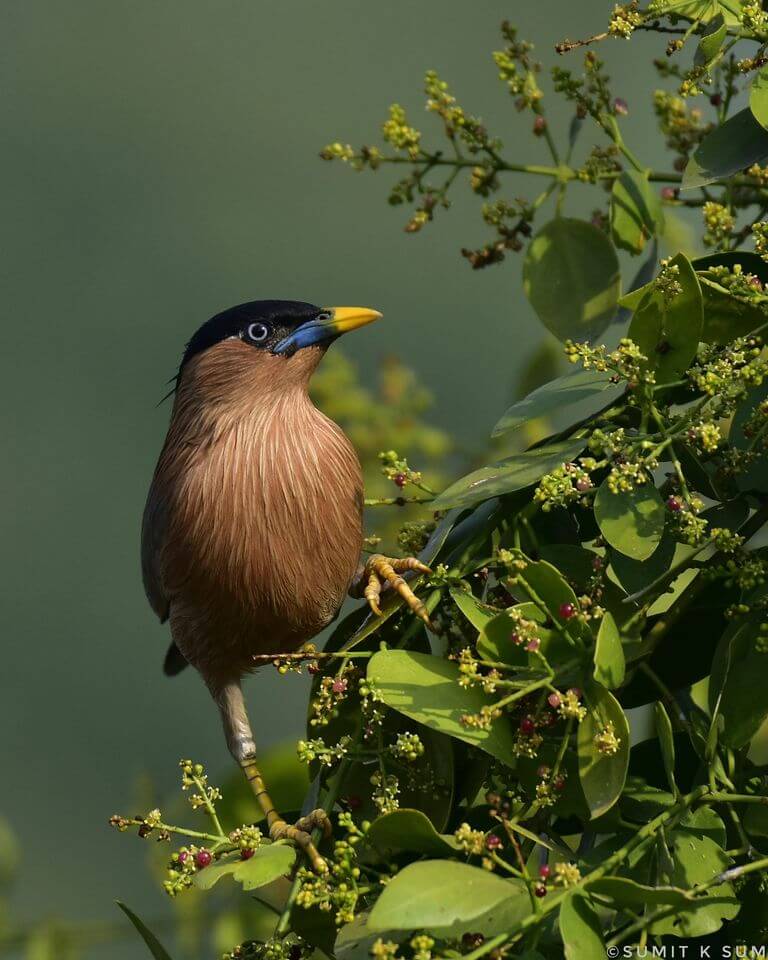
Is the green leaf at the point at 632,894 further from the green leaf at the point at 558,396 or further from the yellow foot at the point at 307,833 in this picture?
the green leaf at the point at 558,396

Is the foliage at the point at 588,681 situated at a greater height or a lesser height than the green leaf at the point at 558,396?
lesser

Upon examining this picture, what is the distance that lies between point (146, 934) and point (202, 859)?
8 cm

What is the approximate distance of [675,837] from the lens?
114 cm

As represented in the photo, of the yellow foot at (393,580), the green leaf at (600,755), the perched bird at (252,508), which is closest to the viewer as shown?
the green leaf at (600,755)

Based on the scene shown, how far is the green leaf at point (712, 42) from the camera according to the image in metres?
1.27

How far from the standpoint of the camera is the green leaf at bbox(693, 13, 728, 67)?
1267 mm

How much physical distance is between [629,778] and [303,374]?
4.70ft

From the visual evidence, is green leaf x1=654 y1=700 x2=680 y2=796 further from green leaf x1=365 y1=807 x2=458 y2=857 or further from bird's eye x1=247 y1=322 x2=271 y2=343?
bird's eye x1=247 y1=322 x2=271 y2=343

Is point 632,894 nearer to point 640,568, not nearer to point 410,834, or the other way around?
point 410,834

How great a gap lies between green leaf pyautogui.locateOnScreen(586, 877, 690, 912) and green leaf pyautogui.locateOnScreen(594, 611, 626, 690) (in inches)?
6.5

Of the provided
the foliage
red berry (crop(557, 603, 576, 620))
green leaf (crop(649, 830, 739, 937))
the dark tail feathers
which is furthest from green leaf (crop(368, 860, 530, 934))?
the dark tail feathers

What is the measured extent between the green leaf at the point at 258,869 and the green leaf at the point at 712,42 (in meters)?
0.83

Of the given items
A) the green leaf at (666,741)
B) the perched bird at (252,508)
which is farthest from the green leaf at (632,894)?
the perched bird at (252,508)

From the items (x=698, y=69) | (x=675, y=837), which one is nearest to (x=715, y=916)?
(x=675, y=837)
